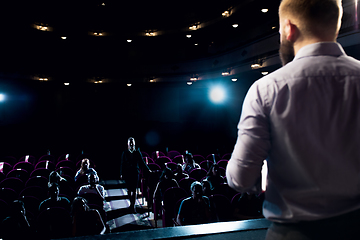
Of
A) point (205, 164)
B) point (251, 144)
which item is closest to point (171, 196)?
point (205, 164)

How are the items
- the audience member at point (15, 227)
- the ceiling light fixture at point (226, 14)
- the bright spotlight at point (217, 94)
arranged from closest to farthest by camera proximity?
the audience member at point (15, 227), the ceiling light fixture at point (226, 14), the bright spotlight at point (217, 94)

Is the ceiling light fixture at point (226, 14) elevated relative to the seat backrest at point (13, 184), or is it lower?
elevated

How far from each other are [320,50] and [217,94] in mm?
14243

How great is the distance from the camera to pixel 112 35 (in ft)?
45.9

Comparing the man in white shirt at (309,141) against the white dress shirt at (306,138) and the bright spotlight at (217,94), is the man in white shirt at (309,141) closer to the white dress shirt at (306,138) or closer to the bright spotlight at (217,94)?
the white dress shirt at (306,138)

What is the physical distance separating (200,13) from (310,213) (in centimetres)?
1397

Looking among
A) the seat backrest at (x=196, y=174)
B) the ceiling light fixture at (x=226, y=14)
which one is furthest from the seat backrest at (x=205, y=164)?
the ceiling light fixture at (x=226, y=14)

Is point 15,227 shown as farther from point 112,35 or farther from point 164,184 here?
point 112,35

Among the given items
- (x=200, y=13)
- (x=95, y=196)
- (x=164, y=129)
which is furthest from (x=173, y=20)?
(x=95, y=196)

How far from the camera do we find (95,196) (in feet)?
16.5

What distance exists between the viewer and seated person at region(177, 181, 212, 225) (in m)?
4.24

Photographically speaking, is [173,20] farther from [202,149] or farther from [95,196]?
[95,196]

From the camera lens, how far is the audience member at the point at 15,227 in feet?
12.0

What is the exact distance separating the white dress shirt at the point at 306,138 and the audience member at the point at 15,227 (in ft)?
12.9
